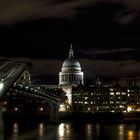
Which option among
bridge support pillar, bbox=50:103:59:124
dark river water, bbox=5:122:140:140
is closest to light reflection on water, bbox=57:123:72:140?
dark river water, bbox=5:122:140:140

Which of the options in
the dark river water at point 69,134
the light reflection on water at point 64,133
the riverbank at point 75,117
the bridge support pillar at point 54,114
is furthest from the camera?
the riverbank at point 75,117

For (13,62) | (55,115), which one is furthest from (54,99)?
(13,62)

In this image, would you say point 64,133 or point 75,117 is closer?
point 64,133

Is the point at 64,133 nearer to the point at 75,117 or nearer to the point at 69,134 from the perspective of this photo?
the point at 69,134

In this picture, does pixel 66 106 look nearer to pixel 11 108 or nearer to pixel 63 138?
pixel 11 108

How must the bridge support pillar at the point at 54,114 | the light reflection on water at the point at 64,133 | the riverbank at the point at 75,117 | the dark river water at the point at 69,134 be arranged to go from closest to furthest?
the dark river water at the point at 69,134, the light reflection on water at the point at 64,133, the bridge support pillar at the point at 54,114, the riverbank at the point at 75,117

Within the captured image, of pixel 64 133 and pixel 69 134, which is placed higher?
pixel 64 133

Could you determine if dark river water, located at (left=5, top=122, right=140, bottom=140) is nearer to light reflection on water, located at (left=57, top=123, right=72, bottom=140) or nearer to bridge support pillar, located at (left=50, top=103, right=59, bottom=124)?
light reflection on water, located at (left=57, top=123, right=72, bottom=140)


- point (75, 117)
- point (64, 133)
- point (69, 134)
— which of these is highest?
point (75, 117)

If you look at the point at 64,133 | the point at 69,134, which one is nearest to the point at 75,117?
the point at 64,133

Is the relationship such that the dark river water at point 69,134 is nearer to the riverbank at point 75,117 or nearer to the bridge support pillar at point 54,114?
the bridge support pillar at point 54,114

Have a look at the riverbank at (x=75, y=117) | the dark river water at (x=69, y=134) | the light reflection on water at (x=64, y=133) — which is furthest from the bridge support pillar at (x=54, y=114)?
the dark river water at (x=69, y=134)

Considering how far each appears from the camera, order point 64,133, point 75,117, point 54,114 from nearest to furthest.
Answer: point 64,133, point 54,114, point 75,117

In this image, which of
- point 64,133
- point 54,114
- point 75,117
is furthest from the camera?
point 75,117
